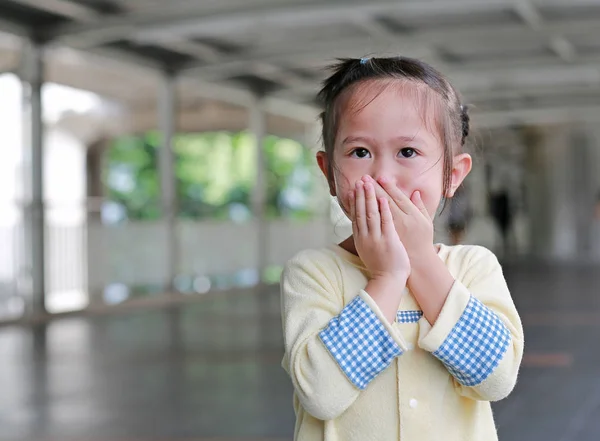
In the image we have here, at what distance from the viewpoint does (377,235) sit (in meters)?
1.40

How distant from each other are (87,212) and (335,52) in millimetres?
3852

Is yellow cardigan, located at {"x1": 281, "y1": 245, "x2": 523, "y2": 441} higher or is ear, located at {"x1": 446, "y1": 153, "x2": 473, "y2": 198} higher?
ear, located at {"x1": 446, "y1": 153, "x2": 473, "y2": 198}

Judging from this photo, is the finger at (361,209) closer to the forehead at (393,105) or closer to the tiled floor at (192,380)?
the forehead at (393,105)

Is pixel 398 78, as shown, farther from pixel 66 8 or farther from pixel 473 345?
pixel 66 8

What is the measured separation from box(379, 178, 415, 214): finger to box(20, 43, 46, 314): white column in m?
10.9

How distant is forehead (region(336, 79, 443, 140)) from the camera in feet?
4.84

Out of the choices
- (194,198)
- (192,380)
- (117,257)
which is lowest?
(192,380)

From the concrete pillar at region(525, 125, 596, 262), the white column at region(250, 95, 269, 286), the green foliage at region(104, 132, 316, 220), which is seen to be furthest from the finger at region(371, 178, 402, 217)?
the concrete pillar at region(525, 125, 596, 262)

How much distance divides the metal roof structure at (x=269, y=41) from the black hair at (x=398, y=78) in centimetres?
695

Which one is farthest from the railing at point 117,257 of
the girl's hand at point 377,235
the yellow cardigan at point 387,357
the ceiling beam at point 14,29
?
the girl's hand at point 377,235

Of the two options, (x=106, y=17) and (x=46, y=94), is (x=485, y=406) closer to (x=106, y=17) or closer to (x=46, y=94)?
(x=106, y=17)

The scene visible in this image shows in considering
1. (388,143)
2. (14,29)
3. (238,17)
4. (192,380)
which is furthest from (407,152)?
(14,29)

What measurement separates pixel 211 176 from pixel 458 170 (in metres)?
14.7

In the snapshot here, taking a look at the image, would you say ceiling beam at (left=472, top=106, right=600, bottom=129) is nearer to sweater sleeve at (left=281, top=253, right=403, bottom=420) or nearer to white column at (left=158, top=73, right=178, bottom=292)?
white column at (left=158, top=73, right=178, bottom=292)
